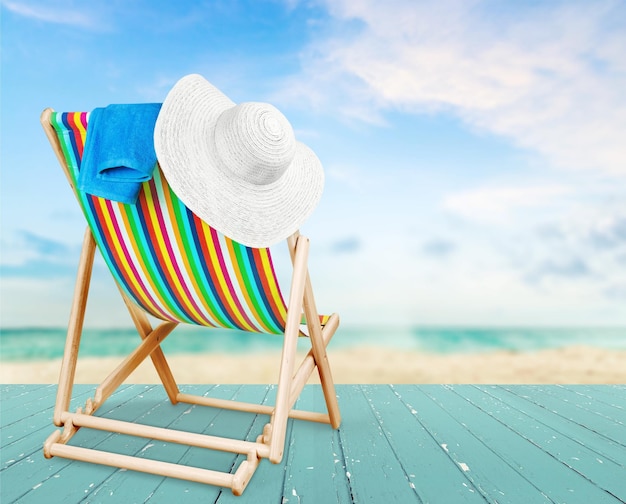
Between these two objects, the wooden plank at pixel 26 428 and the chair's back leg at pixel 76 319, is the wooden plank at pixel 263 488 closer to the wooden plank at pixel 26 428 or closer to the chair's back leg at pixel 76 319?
the chair's back leg at pixel 76 319

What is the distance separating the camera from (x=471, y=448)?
1.67m

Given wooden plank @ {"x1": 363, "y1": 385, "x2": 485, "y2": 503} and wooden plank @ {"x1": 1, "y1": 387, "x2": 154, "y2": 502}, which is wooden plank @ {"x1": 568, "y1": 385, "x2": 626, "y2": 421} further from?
wooden plank @ {"x1": 1, "y1": 387, "x2": 154, "y2": 502}

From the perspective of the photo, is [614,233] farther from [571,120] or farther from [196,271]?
[196,271]

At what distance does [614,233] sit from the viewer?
6.60 meters

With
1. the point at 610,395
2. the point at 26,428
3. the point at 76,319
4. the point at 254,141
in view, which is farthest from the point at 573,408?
the point at 26,428

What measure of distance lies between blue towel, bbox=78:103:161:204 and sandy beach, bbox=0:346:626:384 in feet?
14.5

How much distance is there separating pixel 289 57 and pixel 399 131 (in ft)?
6.17

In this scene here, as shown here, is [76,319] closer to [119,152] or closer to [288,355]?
[119,152]

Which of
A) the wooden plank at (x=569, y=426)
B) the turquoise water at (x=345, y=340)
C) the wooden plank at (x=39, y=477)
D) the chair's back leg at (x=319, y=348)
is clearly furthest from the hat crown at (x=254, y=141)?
the turquoise water at (x=345, y=340)

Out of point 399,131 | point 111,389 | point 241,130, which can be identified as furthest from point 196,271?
point 399,131

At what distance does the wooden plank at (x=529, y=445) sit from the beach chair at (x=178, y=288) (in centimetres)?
73

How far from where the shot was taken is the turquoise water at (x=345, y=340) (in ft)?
18.8

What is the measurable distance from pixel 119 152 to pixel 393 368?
6184 mm

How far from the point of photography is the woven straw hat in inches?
49.2
